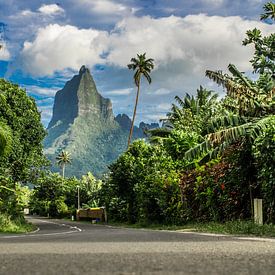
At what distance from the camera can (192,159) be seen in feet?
86.4

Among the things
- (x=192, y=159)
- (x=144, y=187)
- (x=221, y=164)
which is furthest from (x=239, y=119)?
(x=144, y=187)

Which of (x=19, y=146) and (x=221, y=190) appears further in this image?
(x=19, y=146)

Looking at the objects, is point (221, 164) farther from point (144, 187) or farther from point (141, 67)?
point (141, 67)

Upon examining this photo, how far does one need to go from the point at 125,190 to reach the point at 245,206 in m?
23.7

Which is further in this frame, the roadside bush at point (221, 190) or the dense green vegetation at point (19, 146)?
the dense green vegetation at point (19, 146)

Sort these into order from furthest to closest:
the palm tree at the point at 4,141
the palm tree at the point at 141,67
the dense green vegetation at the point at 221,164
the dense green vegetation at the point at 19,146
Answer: the palm tree at the point at 141,67 < the dense green vegetation at the point at 19,146 < the palm tree at the point at 4,141 < the dense green vegetation at the point at 221,164

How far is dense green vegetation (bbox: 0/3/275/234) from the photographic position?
66.8 ft

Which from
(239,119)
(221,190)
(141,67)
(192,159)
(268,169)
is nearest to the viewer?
(268,169)

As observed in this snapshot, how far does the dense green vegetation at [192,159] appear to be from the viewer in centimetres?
2037

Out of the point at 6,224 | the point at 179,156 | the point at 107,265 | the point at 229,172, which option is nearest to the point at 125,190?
the point at 179,156

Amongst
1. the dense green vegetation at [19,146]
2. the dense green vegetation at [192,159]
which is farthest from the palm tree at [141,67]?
the dense green vegetation at [19,146]

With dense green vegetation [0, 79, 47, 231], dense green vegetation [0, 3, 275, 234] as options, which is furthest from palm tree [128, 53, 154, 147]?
dense green vegetation [0, 79, 47, 231]

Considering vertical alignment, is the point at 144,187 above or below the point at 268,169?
below

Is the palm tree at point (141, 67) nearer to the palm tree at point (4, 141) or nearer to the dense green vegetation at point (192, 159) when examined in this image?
the dense green vegetation at point (192, 159)
